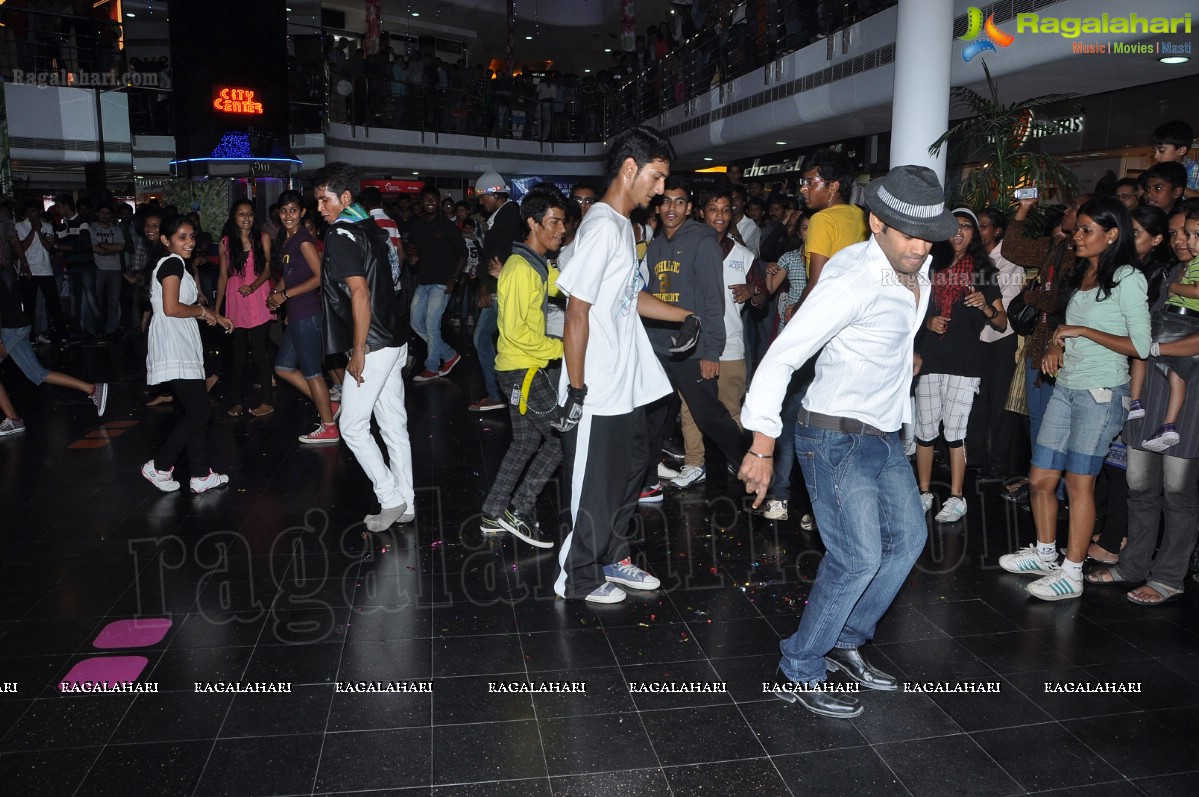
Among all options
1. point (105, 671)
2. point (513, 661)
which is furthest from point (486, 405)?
Answer: point (105, 671)

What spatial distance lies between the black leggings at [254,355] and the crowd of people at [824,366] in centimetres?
75

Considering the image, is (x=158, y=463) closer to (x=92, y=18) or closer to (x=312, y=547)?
(x=312, y=547)

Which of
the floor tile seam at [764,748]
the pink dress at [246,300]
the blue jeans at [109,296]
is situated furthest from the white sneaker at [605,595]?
the blue jeans at [109,296]

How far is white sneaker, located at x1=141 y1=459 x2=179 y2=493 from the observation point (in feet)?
17.6

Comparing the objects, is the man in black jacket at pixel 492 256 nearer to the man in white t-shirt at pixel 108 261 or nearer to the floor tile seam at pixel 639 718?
the floor tile seam at pixel 639 718

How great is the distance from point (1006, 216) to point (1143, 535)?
224 cm

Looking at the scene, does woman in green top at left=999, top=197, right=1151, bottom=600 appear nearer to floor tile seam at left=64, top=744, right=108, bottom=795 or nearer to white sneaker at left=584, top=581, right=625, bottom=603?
white sneaker at left=584, top=581, right=625, bottom=603

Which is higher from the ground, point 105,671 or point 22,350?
point 22,350

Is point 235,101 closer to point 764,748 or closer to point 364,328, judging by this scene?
point 364,328

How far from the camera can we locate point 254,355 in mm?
7473

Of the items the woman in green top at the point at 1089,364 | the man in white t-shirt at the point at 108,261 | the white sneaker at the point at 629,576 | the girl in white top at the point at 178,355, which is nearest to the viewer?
the woman in green top at the point at 1089,364

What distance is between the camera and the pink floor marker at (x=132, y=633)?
3.48 metres

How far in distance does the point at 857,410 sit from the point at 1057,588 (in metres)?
1.80

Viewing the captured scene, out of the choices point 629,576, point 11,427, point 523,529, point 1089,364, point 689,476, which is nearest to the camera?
point 1089,364
